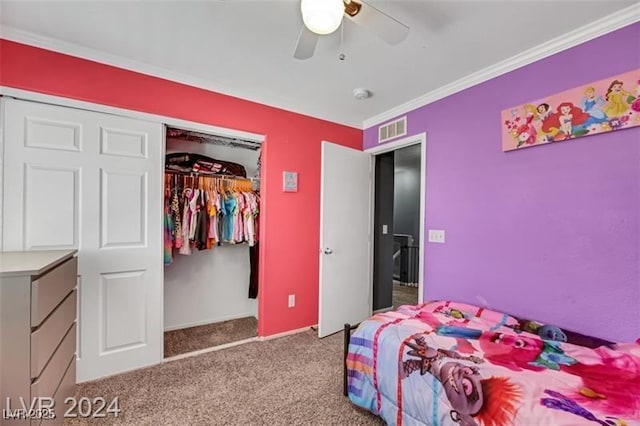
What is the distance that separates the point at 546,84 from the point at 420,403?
216cm

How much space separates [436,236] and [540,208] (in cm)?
81

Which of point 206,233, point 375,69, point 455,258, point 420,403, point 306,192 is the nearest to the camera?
point 420,403

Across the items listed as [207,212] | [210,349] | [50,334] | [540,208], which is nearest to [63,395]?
[50,334]

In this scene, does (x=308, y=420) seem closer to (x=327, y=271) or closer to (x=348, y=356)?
(x=348, y=356)

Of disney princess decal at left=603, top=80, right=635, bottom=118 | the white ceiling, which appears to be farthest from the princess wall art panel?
the white ceiling

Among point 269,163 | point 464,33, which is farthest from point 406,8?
point 269,163

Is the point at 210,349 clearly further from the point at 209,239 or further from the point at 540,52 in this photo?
the point at 540,52

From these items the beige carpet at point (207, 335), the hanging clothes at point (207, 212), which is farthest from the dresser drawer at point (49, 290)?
the beige carpet at point (207, 335)

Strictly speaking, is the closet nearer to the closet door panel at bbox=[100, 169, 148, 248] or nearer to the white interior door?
the closet door panel at bbox=[100, 169, 148, 248]

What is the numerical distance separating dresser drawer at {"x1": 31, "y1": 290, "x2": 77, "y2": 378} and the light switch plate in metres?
1.81

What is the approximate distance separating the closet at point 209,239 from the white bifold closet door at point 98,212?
1.12 feet

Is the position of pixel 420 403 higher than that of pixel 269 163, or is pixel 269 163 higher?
pixel 269 163

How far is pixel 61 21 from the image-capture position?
1.69 metres

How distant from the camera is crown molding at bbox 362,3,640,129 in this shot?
156 cm
